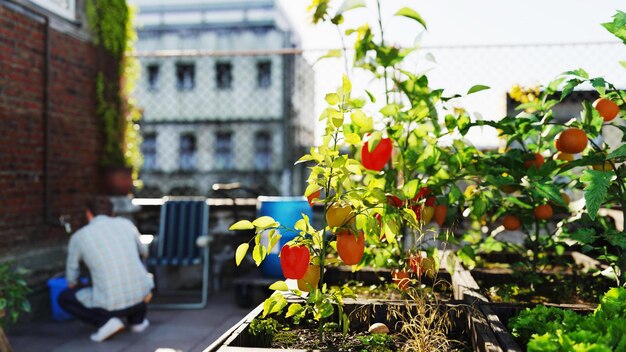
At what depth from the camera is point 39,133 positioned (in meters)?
4.76

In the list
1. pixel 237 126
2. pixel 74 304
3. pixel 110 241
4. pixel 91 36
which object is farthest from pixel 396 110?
pixel 237 126

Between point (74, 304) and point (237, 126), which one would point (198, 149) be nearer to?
point (237, 126)

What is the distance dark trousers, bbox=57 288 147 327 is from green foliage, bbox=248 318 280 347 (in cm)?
288

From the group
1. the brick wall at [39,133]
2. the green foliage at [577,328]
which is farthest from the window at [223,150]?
the green foliage at [577,328]

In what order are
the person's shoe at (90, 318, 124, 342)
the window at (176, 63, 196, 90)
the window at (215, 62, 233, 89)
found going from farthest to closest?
the window at (176, 63, 196, 90)
the window at (215, 62, 233, 89)
the person's shoe at (90, 318, 124, 342)

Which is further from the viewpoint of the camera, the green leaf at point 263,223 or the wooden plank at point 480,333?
the green leaf at point 263,223

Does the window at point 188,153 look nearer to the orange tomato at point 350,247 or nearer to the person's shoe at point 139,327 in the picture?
the person's shoe at point 139,327

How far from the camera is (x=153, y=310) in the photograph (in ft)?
16.3

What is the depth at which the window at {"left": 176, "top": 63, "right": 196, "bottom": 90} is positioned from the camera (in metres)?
24.7

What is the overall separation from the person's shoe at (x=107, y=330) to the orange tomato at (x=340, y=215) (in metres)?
3.09

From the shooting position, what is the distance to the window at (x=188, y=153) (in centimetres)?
2438

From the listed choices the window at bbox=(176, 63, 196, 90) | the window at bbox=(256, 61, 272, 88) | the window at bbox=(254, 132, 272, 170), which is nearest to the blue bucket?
the window at bbox=(254, 132, 272, 170)

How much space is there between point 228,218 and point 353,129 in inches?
166

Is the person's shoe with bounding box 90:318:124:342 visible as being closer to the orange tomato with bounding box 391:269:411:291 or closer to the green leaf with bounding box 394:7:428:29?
the orange tomato with bounding box 391:269:411:291
